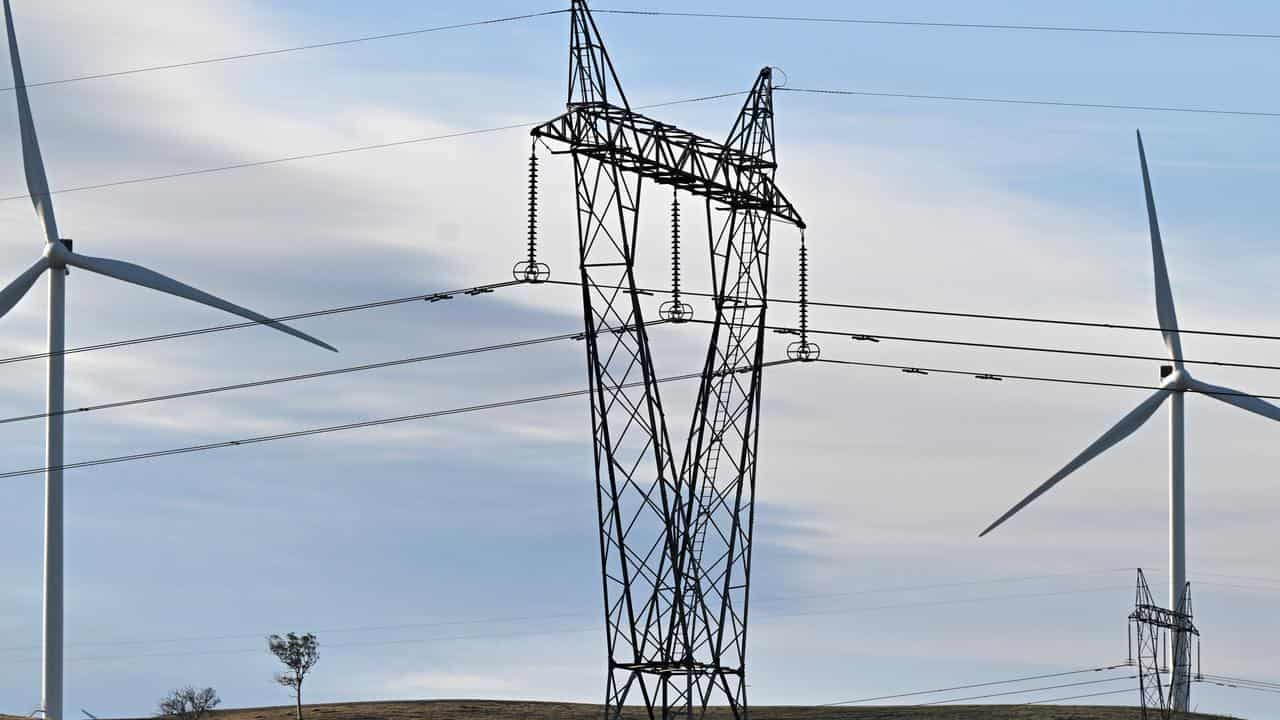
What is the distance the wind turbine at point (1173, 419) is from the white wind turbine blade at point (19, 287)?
3967 centimetres

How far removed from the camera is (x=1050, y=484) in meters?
77.0

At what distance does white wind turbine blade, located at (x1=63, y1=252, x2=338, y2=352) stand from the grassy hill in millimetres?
28839

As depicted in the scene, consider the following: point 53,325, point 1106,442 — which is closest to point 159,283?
point 53,325

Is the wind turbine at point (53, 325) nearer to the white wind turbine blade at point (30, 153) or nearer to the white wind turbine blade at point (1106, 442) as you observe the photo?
the white wind turbine blade at point (30, 153)

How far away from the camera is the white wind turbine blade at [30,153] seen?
7681 cm

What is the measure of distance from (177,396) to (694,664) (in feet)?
67.1

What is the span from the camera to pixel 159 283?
235 ft

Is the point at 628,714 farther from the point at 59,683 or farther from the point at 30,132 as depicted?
the point at 30,132

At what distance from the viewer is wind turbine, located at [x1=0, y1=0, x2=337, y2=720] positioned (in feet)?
240

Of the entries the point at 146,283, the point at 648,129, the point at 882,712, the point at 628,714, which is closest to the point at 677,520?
the point at 648,129

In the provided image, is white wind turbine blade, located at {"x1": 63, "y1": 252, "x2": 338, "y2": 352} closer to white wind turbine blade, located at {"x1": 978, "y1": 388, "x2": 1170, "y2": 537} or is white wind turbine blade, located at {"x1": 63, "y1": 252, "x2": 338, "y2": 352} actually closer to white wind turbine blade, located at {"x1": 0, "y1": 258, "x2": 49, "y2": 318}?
white wind turbine blade, located at {"x1": 0, "y1": 258, "x2": 49, "y2": 318}

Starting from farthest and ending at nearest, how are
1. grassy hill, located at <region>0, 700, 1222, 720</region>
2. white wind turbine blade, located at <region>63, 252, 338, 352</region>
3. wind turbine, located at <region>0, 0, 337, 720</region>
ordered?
grassy hill, located at <region>0, 700, 1222, 720</region> → wind turbine, located at <region>0, 0, 337, 720</region> → white wind turbine blade, located at <region>63, 252, 338, 352</region>

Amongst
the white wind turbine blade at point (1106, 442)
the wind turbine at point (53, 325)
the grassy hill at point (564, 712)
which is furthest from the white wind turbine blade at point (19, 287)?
the white wind turbine blade at point (1106, 442)

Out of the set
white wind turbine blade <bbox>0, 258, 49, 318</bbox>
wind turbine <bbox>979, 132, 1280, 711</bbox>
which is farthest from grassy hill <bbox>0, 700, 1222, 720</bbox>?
white wind turbine blade <bbox>0, 258, 49, 318</bbox>
